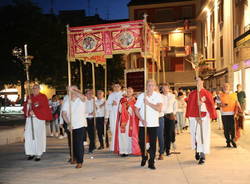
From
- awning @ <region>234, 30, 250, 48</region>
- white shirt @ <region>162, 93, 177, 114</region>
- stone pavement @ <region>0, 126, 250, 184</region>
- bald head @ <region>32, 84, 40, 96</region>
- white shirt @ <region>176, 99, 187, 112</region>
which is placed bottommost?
stone pavement @ <region>0, 126, 250, 184</region>

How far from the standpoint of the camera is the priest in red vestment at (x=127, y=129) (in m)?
9.45

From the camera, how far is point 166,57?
147 ft

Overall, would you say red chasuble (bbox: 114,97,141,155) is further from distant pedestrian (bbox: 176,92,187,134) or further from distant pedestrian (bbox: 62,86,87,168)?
distant pedestrian (bbox: 176,92,187,134)

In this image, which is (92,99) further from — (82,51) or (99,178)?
(99,178)

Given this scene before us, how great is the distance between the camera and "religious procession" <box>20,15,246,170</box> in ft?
25.7

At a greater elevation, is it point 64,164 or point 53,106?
point 53,106

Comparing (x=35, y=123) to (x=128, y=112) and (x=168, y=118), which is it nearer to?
(x=128, y=112)

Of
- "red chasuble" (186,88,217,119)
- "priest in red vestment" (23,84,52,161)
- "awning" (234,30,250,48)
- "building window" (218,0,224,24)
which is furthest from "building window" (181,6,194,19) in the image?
"red chasuble" (186,88,217,119)

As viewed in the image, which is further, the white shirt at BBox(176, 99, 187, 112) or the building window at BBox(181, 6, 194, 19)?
the building window at BBox(181, 6, 194, 19)

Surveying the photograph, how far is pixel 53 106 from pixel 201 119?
8386mm

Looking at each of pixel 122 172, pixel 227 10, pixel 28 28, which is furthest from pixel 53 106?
pixel 227 10

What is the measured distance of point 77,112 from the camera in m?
8.12

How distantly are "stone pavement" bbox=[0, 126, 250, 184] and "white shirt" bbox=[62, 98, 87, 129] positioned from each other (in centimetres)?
98

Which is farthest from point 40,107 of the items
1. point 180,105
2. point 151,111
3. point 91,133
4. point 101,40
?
point 180,105
